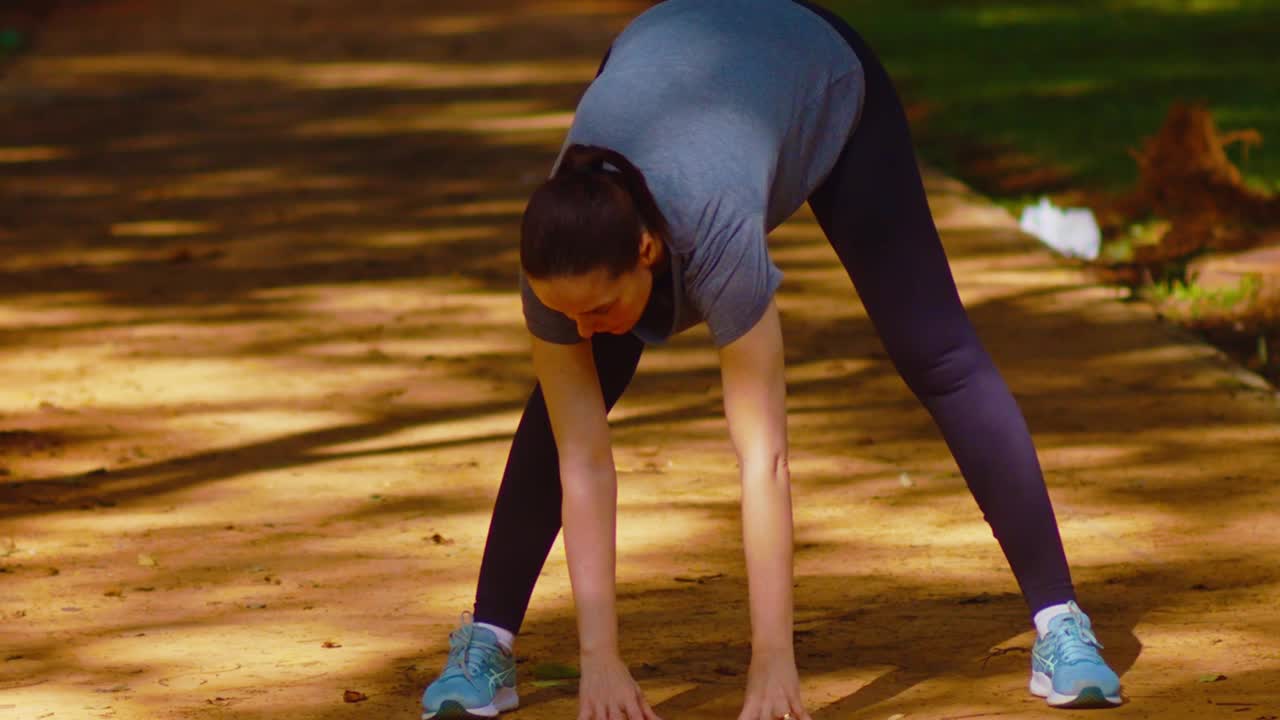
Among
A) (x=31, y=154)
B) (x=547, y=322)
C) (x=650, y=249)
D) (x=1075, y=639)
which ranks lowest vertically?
(x=1075, y=639)

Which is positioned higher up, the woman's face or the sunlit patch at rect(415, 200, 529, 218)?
the woman's face

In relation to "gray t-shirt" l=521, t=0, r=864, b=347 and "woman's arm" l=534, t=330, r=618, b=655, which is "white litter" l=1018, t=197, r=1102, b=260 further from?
"woman's arm" l=534, t=330, r=618, b=655

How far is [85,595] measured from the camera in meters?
5.02

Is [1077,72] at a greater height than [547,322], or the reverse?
[547,322]

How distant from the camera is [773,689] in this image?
358 centimetres

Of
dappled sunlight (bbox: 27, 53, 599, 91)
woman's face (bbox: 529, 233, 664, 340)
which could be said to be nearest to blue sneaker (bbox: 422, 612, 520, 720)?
woman's face (bbox: 529, 233, 664, 340)

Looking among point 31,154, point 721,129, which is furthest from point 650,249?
point 31,154

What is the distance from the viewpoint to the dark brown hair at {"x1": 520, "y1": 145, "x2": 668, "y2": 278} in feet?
Result: 10.9

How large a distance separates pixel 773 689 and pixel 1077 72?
38.0ft

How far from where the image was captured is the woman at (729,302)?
3396 mm

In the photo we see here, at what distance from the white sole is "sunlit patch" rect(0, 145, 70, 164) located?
1001cm

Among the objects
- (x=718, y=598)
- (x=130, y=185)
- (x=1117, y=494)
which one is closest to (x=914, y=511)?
(x=1117, y=494)

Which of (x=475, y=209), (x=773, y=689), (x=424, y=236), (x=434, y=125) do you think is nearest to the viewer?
(x=773, y=689)

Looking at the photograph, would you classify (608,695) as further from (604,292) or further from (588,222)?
(588,222)
